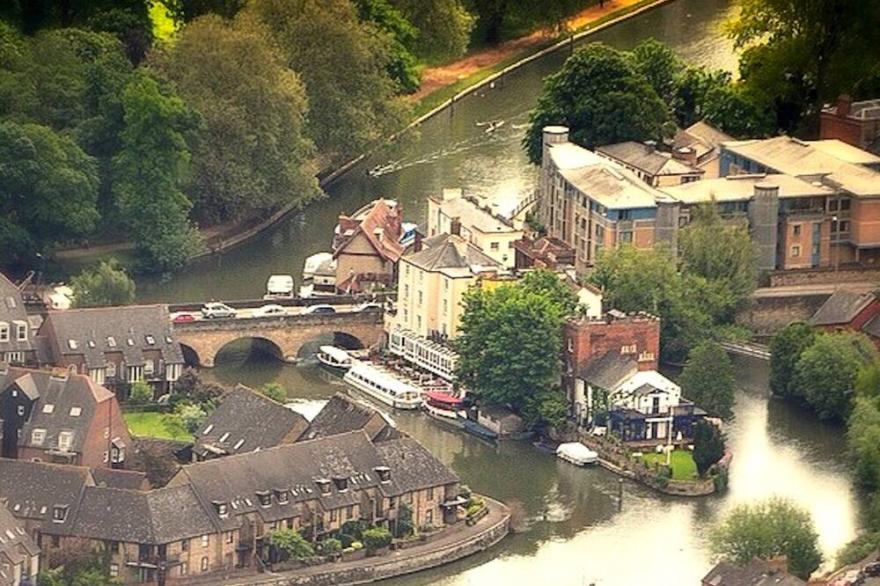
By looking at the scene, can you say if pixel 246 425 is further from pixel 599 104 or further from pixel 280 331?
pixel 599 104

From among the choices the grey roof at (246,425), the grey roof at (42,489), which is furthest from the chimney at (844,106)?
the grey roof at (42,489)

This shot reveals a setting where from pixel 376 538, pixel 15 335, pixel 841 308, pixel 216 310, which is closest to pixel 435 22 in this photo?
pixel 841 308

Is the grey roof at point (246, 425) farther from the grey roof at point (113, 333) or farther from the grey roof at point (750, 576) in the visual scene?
the grey roof at point (750, 576)

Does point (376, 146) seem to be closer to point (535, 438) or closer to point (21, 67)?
point (21, 67)

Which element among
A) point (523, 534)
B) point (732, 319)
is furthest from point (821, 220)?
point (523, 534)

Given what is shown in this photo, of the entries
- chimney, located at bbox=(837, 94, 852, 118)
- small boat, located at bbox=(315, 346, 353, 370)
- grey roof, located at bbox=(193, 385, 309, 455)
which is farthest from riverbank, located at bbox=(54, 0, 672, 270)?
grey roof, located at bbox=(193, 385, 309, 455)
